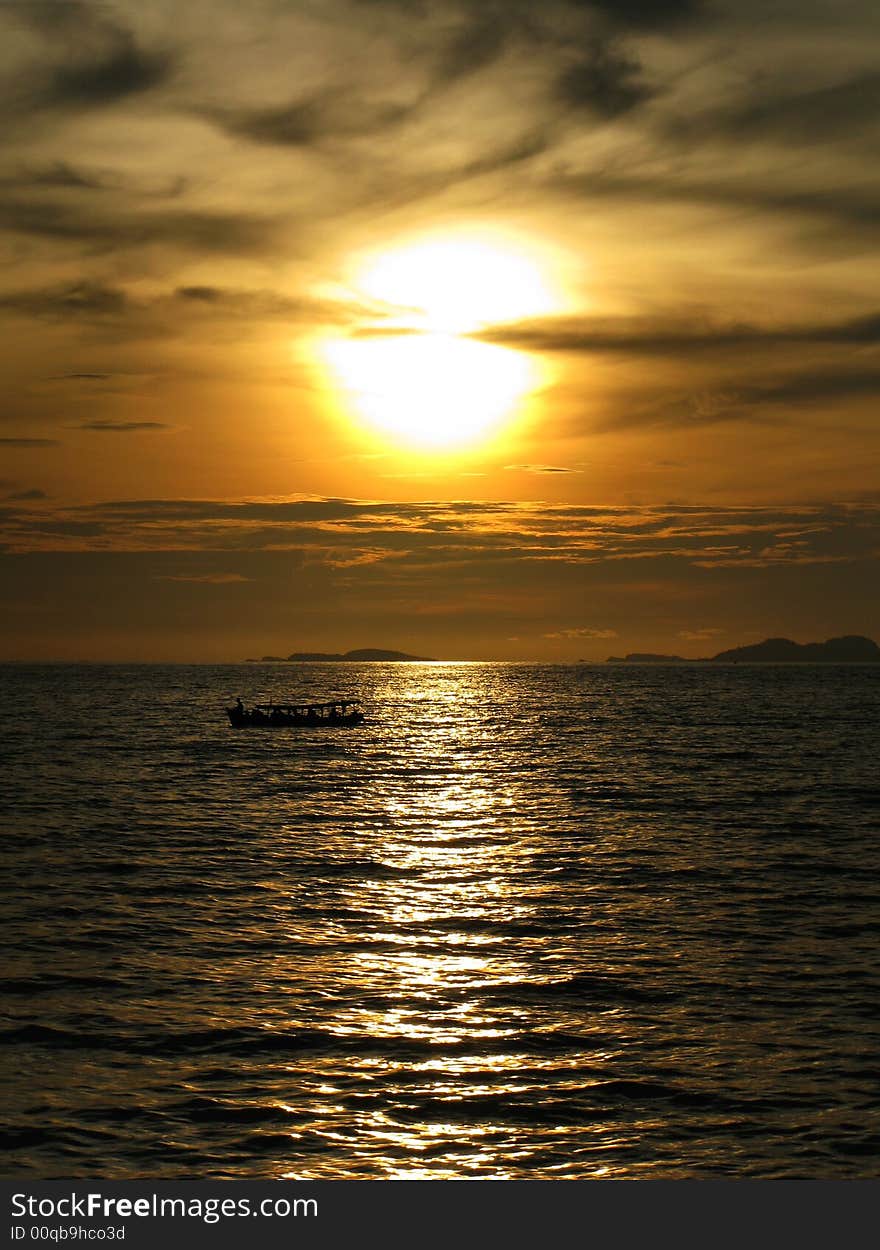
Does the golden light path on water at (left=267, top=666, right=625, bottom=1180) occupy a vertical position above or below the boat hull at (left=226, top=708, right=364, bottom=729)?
above

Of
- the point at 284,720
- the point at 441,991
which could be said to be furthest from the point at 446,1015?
the point at 284,720

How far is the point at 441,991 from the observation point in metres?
23.6

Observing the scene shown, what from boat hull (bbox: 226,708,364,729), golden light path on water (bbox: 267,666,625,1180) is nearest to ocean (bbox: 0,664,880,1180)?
golden light path on water (bbox: 267,666,625,1180)

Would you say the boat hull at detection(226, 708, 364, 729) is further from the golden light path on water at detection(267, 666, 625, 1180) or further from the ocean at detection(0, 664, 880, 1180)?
the golden light path on water at detection(267, 666, 625, 1180)

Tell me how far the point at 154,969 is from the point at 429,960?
6.02 metres

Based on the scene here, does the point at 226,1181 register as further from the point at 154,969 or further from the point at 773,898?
the point at 773,898

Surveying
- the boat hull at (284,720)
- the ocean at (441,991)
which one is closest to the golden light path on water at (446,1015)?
the ocean at (441,991)

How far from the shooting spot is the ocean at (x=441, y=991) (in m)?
16.5

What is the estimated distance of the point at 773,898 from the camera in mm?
33531

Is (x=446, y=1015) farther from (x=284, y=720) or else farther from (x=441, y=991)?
(x=284, y=720)

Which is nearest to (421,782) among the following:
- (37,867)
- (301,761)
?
(301,761)

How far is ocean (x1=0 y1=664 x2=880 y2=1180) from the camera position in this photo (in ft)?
54.1

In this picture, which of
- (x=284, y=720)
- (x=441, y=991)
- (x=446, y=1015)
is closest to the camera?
(x=446, y=1015)

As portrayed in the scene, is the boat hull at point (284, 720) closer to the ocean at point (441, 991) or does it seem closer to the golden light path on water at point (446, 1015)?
the ocean at point (441, 991)
